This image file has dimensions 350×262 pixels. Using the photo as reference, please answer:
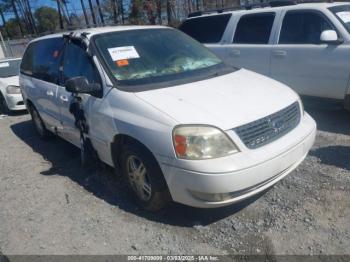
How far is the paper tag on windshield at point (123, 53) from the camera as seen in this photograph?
3732mm

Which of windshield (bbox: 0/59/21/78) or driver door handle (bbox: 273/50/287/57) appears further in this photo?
windshield (bbox: 0/59/21/78)

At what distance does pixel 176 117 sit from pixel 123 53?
126 centimetres

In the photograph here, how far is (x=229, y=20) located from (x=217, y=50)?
0.57m

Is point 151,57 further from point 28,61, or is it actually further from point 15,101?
point 15,101

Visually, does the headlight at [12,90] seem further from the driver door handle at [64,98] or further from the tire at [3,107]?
the driver door handle at [64,98]

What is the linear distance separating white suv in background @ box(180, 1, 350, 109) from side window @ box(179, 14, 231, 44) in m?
0.02

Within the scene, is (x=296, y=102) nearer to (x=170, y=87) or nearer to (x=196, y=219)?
(x=170, y=87)

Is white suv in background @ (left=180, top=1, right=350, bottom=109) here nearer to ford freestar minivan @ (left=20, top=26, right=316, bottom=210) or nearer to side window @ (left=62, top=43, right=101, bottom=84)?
ford freestar minivan @ (left=20, top=26, right=316, bottom=210)

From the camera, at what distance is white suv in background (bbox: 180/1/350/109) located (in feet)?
16.6

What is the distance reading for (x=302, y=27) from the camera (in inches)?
216

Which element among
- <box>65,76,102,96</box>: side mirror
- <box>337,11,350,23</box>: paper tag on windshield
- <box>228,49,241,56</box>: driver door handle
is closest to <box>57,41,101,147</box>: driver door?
<box>65,76,102,96</box>: side mirror

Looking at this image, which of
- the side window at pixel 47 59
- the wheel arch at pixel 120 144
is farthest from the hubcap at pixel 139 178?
the side window at pixel 47 59

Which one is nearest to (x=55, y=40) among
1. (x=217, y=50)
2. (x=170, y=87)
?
(x=170, y=87)

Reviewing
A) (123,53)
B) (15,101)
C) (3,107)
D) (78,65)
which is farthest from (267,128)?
(3,107)
